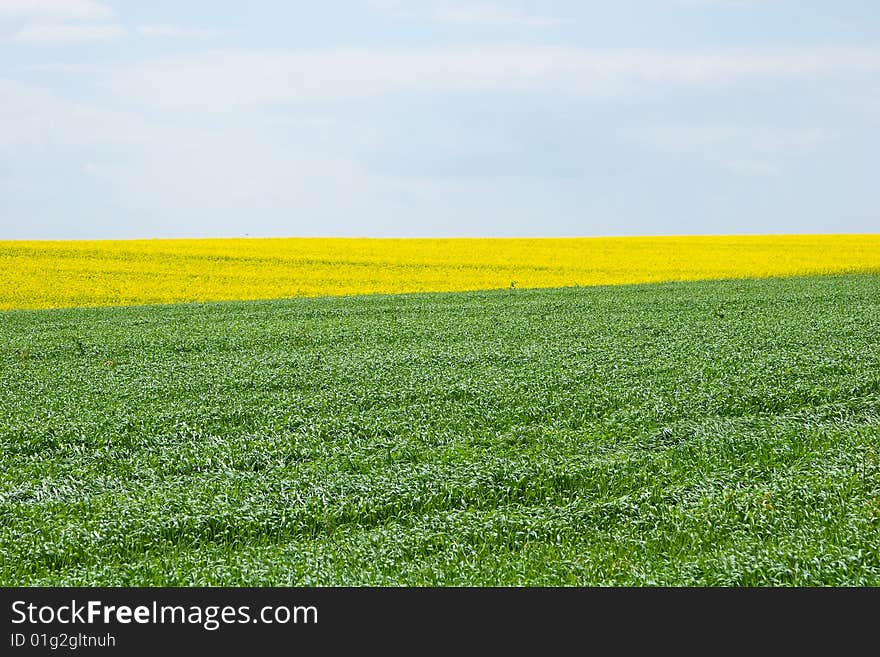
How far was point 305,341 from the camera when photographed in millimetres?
16719

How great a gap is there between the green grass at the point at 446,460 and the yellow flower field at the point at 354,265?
15.0m

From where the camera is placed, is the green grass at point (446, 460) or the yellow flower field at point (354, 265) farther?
the yellow flower field at point (354, 265)

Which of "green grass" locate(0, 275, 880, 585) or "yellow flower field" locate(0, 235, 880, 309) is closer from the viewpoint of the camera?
"green grass" locate(0, 275, 880, 585)

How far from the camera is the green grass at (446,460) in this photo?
20.8ft

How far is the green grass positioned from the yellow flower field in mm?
15001

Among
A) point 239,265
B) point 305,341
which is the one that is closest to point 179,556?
point 305,341

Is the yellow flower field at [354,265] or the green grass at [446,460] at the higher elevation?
the yellow flower field at [354,265]

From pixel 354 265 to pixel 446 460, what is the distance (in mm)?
30181

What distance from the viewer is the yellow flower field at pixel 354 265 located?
31078 millimetres

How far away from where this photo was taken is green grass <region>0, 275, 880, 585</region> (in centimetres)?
634

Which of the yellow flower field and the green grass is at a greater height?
the yellow flower field

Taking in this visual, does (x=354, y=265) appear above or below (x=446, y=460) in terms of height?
above

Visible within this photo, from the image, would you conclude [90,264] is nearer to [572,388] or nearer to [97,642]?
[572,388]

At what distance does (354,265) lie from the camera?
3822cm
